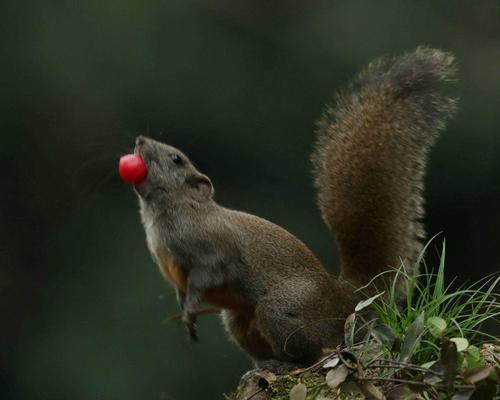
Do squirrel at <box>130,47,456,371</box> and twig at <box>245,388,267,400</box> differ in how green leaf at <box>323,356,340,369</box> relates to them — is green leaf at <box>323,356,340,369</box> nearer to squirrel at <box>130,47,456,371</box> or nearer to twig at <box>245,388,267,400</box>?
Result: twig at <box>245,388,267,400</box>

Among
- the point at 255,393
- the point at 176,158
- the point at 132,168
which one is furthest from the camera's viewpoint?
the point at 176,158

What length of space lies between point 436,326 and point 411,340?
0.55 feet

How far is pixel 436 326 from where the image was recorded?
3.03 meters

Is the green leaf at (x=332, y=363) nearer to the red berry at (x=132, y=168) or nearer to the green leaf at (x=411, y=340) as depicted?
the green leaf at (x=411, y=340)

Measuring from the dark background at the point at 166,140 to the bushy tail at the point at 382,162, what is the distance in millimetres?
3441

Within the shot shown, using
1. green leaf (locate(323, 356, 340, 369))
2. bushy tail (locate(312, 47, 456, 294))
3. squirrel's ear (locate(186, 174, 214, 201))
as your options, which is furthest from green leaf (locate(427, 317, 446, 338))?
squirrel's ear (locate(186, 174, 214, 201))

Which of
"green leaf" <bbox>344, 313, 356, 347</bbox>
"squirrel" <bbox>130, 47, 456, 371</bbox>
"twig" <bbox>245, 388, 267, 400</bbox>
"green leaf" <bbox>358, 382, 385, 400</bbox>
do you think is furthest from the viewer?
"squirrel" <bbox>130, 47, 456, 371</bbox>

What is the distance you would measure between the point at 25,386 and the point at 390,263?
4.60 meters

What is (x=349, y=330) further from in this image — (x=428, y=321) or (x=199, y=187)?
(x=199, y=187)

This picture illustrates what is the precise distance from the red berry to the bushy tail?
22.0 inches

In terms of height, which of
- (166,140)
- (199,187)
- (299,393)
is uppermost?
(199,187)

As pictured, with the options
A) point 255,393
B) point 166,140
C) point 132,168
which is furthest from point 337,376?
point 166,140

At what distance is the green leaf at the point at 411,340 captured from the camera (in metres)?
2.88

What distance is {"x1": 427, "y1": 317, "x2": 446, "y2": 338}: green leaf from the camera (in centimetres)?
301
